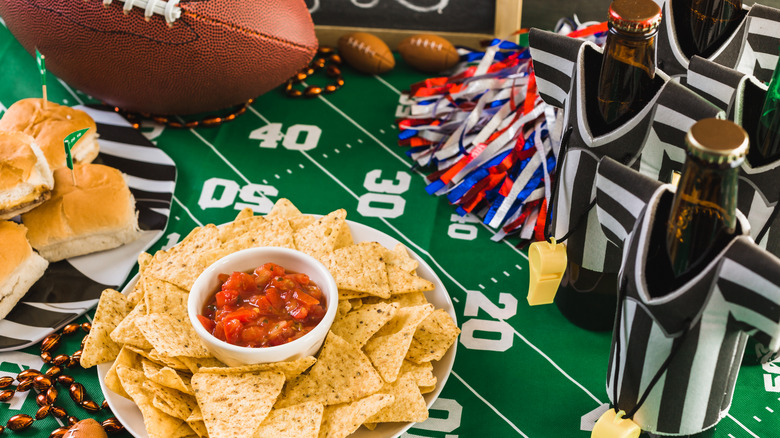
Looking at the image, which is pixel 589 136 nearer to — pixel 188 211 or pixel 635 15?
pixel 635 15

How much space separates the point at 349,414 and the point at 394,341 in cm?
15

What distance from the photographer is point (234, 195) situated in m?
1.79

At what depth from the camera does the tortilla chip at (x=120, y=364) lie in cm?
121

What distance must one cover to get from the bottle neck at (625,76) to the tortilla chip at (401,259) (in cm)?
46

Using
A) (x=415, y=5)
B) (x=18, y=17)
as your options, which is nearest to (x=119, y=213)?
(x=18, y=17)

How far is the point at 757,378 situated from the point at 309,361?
0.78 m

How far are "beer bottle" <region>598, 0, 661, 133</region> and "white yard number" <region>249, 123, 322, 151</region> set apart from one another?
97 centimetres

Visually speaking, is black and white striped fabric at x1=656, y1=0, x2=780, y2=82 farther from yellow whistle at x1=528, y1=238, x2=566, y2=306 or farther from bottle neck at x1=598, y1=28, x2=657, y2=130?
yellow whistle at x1=528, y1=238, x2=566, y2=306

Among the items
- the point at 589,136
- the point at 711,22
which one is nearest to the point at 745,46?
the point at 711,22

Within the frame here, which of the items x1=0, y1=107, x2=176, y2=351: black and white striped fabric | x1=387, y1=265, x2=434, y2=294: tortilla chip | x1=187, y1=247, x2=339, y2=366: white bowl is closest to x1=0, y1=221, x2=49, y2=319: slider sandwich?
x1=0, y1=107, x2=176, y2=351: black and white striped fabric

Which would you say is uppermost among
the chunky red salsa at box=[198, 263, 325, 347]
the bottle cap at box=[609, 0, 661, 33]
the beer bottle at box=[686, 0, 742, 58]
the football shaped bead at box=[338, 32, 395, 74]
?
the bottle cap at box=[609, 0, 661, 33]

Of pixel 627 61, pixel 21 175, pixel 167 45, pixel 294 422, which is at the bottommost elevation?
pixel 294 422

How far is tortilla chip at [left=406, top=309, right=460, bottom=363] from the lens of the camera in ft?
4.14

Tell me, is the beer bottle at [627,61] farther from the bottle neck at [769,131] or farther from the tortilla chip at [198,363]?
the tortilla chip at [198,363]
